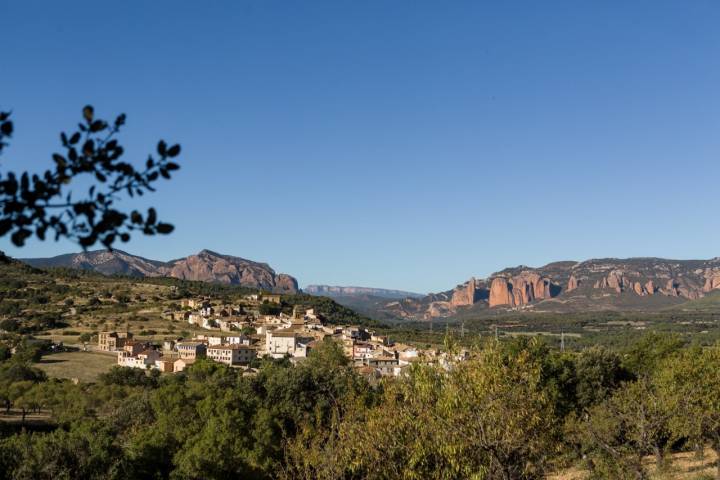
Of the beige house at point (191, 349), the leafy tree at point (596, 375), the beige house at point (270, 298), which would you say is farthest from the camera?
the beige house at point (270, 298)

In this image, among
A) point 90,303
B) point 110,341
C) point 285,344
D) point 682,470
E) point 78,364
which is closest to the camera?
point 682,470

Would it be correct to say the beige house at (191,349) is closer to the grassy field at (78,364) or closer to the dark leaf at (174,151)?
the grassy field at (78,364)

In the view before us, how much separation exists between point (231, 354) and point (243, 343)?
34.9ft

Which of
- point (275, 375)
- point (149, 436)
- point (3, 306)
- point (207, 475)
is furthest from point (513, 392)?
point (3, 306)

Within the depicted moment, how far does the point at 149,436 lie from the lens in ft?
110

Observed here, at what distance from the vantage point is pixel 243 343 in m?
98.1

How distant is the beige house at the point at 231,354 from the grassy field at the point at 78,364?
1275cm

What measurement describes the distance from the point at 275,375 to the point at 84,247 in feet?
154

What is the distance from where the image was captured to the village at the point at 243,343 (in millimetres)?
82250

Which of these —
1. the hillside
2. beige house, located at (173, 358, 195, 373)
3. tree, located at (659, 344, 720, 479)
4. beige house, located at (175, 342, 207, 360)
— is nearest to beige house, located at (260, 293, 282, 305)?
the hillside

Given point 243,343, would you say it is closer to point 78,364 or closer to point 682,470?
point 78,364

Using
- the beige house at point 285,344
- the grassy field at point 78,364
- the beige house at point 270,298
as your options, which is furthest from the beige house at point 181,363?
the beige house at point 270,298

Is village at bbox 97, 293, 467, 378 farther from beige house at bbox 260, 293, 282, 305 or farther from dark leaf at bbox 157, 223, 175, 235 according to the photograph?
dark leaf at bbox 157, 223, 175, 235

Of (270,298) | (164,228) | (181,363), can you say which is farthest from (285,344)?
(164,228)
